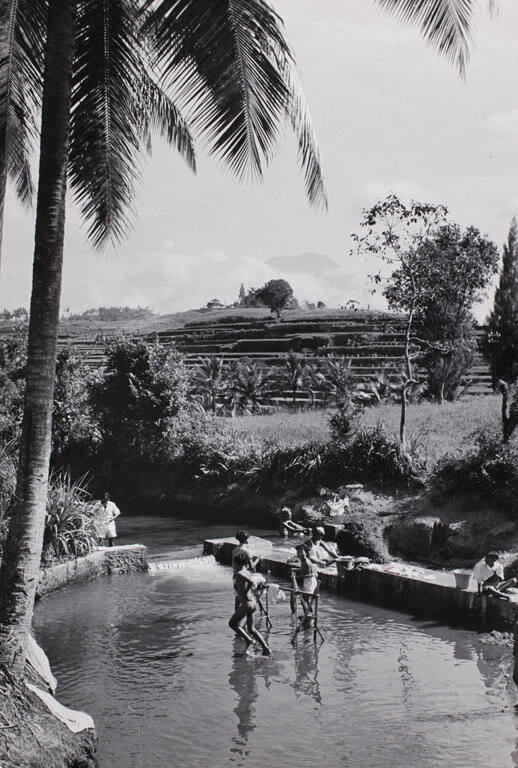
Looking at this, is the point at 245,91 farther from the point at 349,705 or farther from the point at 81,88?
the point at 349,705

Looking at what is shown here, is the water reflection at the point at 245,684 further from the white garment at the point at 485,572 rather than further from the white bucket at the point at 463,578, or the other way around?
the white garment at the point at 485,572

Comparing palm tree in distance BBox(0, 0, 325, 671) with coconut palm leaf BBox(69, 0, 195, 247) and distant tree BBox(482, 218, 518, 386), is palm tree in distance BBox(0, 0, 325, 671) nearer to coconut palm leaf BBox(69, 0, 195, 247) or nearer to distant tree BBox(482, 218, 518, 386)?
coconut palm leaf BBox(69, 0, 195, 247)

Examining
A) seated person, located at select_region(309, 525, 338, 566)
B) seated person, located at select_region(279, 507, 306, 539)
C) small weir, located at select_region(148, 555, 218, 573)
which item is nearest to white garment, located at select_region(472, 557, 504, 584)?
seated person, located at select_region(309, 525, 338, 566)

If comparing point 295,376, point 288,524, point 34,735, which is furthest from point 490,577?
point 295,376

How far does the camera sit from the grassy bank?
24438mm

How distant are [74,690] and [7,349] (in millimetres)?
15850

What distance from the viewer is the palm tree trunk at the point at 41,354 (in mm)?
7625

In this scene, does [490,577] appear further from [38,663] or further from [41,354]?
[41,354]

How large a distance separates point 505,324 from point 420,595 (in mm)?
29549

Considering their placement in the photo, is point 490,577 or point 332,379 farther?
point 332,379

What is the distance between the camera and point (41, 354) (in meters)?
7.77

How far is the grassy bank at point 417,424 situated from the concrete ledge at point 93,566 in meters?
8.76

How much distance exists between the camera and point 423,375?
158 feet

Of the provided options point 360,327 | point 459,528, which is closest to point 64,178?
point 459,528
